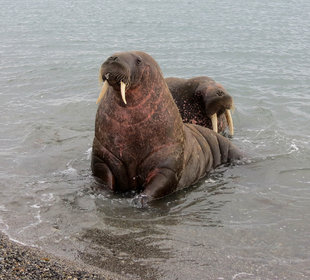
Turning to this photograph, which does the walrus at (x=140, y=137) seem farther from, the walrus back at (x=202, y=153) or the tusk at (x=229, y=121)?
the tusk at (x=229, y=121)

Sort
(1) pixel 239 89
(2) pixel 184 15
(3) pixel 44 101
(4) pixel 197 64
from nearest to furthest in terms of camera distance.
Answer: (3) pixel 44 101 < (1) pixel 239 89 < (4) pixel 197 64 < (2) pixel 184 15

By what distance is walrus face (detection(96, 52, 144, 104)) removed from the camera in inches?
217

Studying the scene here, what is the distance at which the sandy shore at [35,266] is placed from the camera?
155 inches

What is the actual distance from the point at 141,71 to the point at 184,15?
2033 centimetres

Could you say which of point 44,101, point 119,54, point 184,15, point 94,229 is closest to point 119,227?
point 94,229

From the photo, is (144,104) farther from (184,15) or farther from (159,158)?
(184,15)

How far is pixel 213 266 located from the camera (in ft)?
15.4

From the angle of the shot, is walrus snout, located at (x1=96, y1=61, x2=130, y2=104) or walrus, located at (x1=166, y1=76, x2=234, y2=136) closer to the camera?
walrus snout, located at (x1=96, y1=61, x2=130, y2=104)

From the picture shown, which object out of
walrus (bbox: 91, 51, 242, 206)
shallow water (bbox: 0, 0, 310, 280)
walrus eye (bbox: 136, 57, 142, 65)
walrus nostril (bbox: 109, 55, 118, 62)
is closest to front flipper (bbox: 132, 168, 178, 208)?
walrus (bbox: 91, 51, 242, 206)

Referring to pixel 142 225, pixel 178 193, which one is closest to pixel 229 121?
pixel 178 193

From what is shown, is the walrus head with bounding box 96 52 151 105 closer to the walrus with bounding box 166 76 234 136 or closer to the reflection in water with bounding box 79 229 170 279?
the reflection in water with bounding box 79 229 170 279

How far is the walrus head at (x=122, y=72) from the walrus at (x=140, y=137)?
0.01 metres

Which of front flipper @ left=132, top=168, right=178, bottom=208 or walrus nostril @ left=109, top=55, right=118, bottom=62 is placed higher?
walrus nostril @ left=109, top=55, right=118, bottom=62

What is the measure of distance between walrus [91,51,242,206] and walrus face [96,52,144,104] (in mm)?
11
